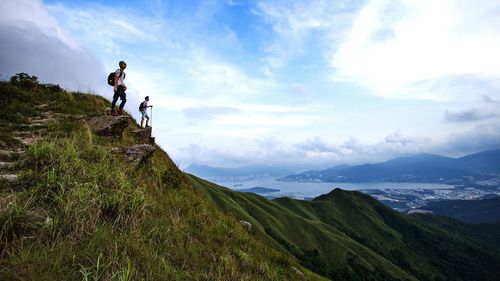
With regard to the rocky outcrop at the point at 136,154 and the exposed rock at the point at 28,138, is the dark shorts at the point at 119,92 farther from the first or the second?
the exposed rock at the point at 28,138

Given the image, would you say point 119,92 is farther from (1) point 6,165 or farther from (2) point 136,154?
(1) point 6,165

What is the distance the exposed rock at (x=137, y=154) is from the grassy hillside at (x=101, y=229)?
51 cm

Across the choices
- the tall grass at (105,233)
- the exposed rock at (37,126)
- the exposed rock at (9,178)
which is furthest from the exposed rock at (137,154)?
the exposed rock at (9,178)

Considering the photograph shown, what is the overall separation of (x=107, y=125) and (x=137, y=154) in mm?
3492

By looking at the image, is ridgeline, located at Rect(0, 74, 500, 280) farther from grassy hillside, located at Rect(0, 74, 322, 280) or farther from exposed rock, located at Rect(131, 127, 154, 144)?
exposed rock, located at Rect(131, 127, 154, 144)

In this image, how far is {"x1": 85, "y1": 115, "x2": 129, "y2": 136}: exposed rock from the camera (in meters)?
16.3

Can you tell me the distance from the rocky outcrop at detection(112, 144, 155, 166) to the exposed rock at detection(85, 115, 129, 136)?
2.45m

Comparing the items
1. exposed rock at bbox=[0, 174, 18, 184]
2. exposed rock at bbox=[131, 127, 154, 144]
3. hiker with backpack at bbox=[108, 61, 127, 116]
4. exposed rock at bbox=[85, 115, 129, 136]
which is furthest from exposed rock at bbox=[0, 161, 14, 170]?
exposed rock at bbox=[131, 127, 154, 144]

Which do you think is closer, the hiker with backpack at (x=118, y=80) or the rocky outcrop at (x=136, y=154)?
the rocky outcrop at (x=136, y=154)

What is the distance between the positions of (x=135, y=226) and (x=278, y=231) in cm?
14635

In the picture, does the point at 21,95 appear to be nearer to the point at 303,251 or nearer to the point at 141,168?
the point at 141,168

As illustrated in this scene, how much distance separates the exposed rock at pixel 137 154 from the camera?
13620 mm

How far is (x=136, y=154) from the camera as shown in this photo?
47.1ft

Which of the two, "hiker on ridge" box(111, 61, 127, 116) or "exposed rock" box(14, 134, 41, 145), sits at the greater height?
"hiker on ridge" box(111, 61, 127, 116)
